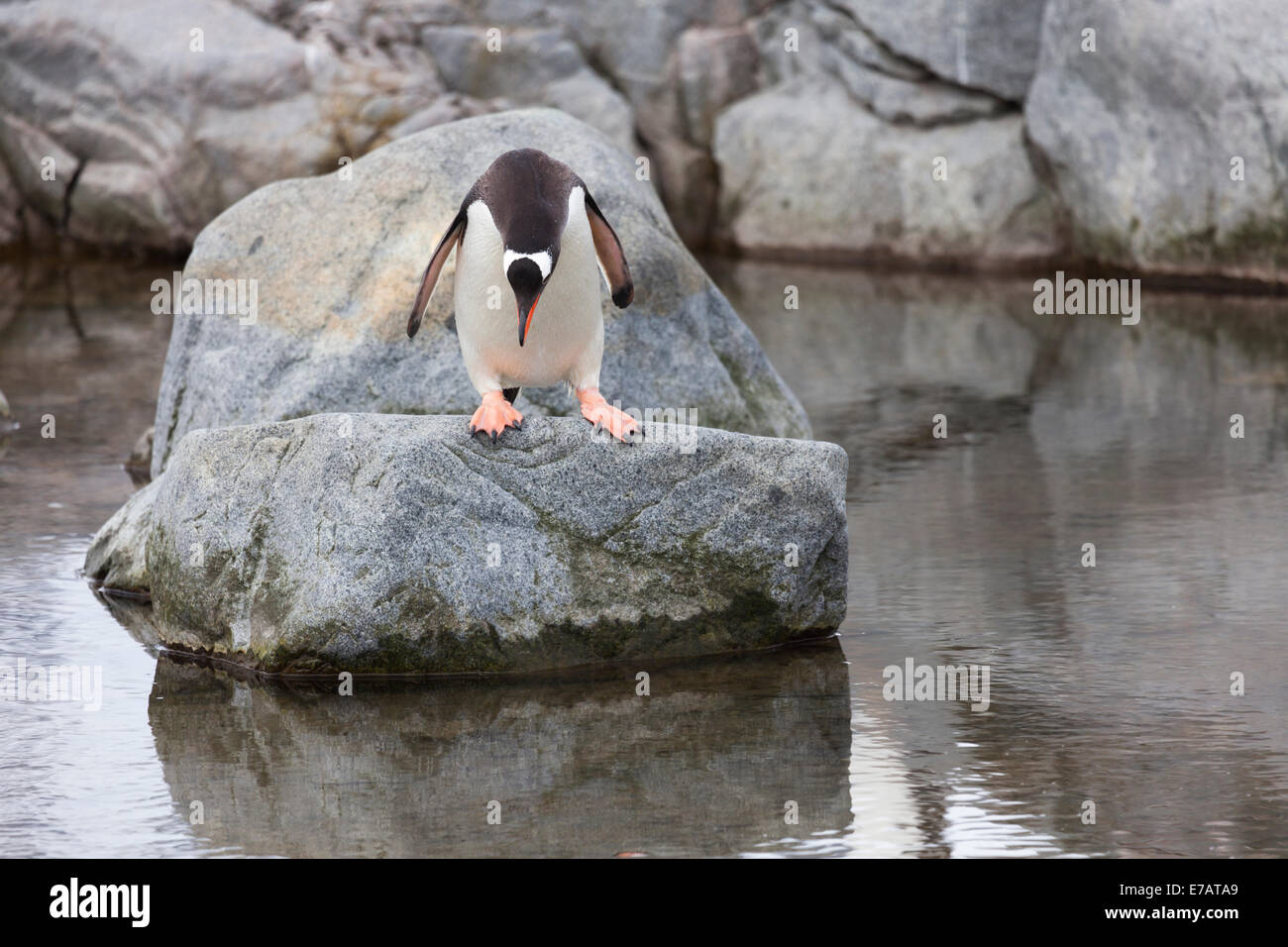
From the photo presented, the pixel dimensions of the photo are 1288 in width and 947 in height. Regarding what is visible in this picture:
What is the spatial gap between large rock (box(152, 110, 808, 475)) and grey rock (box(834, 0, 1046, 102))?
1009 cm

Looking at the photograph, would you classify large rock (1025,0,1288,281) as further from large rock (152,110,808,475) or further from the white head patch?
the white head patch

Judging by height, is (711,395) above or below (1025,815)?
above

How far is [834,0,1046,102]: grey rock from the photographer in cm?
1789

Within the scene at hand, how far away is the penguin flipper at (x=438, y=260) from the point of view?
6297mm

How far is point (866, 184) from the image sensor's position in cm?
1859

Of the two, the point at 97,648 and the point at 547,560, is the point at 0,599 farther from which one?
the point at 547,560

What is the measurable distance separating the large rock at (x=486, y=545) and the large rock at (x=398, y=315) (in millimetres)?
1258

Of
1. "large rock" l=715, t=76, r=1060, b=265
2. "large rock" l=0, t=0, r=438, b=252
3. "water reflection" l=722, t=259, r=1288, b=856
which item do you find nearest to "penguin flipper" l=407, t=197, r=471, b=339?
"water reflection" l=722, t=259, r=1288, b=856

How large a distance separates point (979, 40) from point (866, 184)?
1796mm

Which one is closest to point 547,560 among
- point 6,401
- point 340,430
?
point 340,430

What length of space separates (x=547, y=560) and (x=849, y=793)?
159cm

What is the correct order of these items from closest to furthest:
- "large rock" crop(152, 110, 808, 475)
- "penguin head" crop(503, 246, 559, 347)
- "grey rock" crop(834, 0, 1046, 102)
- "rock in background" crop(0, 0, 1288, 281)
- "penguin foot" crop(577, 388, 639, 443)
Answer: "penguin head" crop(503, 246, 559, 347) < "penguin foot" crop(577, 388, 639, 443) < "large rock" crop(152, 110, 808, 475) < "rock in background" crop(0, 0, 1288, 281) < "grey rock" crop(834, 0, 1046, 102)

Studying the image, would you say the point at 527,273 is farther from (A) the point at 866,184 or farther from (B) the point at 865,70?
(B) the point at 865,70
